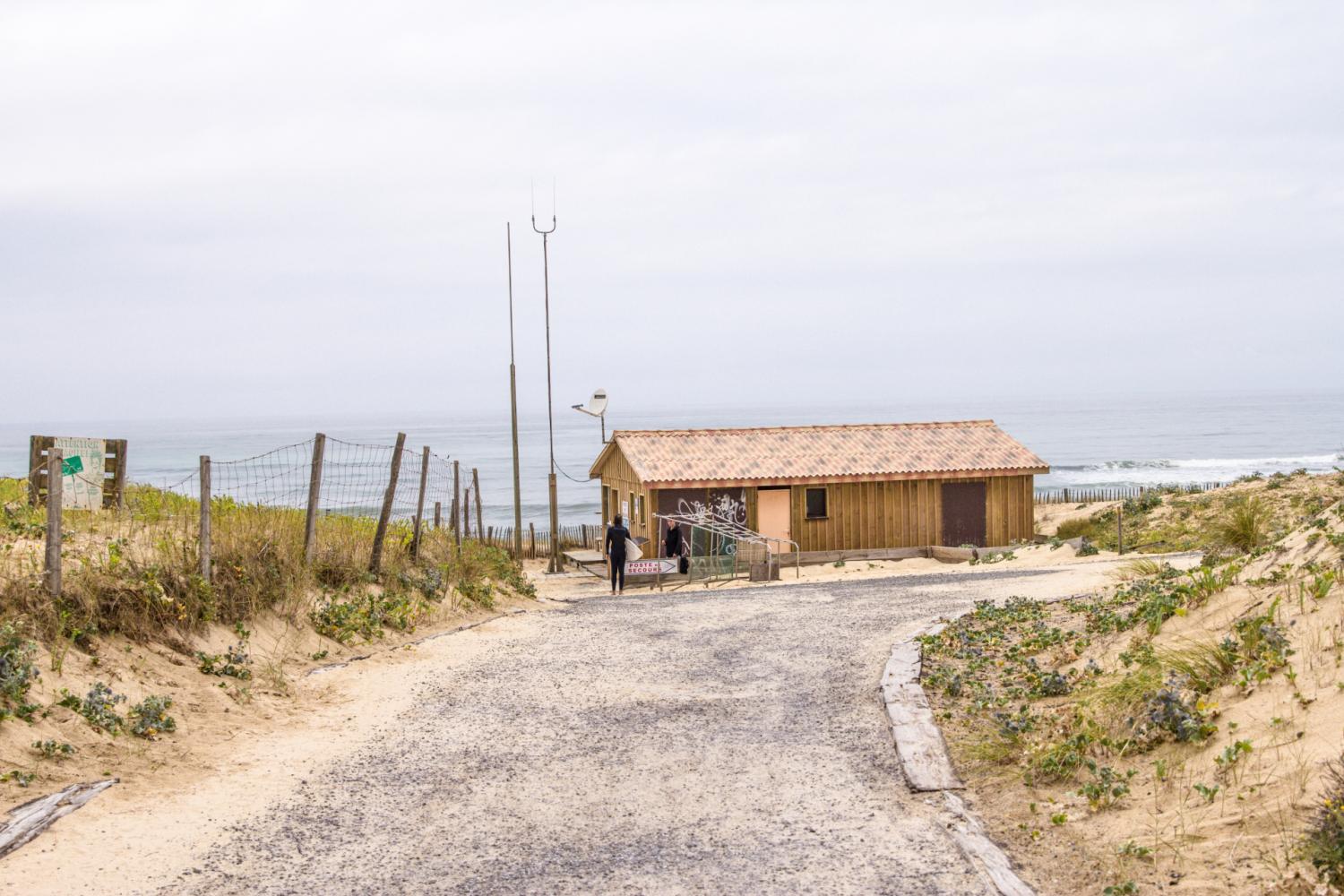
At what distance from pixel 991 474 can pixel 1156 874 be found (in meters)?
27.0

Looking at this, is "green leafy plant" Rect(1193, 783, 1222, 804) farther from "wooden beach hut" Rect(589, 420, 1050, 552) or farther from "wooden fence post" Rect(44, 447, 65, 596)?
"wooden beach hut" Rect(589, 420, 1050, 552)

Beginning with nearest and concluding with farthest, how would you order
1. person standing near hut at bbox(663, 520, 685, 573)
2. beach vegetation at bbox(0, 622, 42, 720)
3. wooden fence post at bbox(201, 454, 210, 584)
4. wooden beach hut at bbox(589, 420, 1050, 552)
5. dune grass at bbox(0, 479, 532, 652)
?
beach vegetation at bbox(0, 622, 42, 720) → dune grass at bbox(0, 479, 532, 652) → wooden fence post at bbox(201, 454, 210, 584) → person standing near hut at bbox(663, 520, 685, 573) → wooden beach hut at bbox(589, 420, 1050, 552)

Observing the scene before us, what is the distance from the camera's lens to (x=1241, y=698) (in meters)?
6.86

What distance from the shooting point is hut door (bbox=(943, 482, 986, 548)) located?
3134 centimetres

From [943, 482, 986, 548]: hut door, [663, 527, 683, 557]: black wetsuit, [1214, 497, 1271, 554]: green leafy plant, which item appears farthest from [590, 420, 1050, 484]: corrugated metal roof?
[1214, 497, 1271, 554]: green leafy plant

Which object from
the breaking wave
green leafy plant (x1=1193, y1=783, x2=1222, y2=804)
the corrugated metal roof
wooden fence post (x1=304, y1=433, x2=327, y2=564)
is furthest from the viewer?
the breaking wave

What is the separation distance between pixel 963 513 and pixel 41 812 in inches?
1092

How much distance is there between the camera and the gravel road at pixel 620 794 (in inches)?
221

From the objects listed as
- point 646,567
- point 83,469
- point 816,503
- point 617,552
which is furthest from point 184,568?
point 816,503

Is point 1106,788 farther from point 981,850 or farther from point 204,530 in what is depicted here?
point 204,530

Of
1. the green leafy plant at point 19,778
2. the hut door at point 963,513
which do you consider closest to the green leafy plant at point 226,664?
the green leafy plant at point 19,778

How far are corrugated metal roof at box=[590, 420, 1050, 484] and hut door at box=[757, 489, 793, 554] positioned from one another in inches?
18.8

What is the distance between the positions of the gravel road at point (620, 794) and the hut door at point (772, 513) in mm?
18563

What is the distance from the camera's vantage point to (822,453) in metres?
31.8
